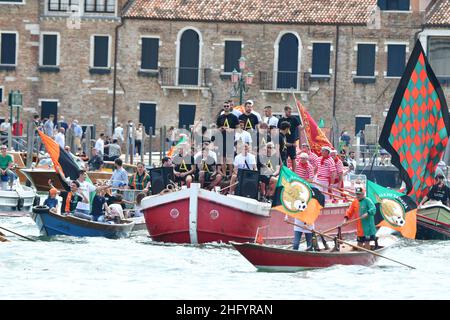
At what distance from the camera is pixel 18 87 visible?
66688 millimetres

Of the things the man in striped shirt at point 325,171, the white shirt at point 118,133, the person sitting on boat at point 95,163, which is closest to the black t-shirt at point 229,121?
the man in striped shirt at point 325,171

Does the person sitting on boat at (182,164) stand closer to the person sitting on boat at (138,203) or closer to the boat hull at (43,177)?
the person sitting on boat at (138,203)

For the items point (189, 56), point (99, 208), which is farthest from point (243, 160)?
point (189, 56)

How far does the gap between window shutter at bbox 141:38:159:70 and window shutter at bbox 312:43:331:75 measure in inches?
231

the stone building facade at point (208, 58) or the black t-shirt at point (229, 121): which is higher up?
the stone building facade at point (208, 58)

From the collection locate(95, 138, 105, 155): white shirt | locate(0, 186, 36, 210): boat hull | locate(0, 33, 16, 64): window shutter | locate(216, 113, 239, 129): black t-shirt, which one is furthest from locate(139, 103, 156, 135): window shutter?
locate(216, 113, 239, 129): black t-shirt

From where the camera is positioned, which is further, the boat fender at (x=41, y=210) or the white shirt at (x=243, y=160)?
the white shirt at (x=243, y=160)

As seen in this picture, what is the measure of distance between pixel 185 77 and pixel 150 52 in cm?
161

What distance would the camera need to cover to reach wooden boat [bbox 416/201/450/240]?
4019 cm

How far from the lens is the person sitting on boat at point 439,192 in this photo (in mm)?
41188

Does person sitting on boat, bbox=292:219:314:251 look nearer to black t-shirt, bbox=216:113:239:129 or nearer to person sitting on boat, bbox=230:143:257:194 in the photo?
person sitting on boat, bbox=230:143:257:194

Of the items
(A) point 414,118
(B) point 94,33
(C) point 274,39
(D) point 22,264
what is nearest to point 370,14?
(C) point 274,39

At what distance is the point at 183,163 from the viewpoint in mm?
38469

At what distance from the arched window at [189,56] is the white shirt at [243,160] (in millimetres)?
29657
